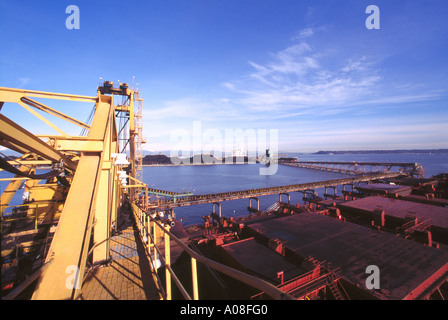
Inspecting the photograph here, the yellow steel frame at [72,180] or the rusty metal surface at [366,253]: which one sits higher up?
the yellow steel frame at [72,180]

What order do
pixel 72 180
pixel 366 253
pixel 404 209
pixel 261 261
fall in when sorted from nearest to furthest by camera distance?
pixel 72 180
pixel 366 253
pixel 261 261
pixel 404 209

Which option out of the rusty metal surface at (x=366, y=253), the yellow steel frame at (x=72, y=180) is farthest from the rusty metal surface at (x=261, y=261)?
the yellow steel frame at (x=72, y=180)

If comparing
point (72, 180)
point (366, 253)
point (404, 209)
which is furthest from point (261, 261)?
point (404, 209)

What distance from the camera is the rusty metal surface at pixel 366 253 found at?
30.1 feet

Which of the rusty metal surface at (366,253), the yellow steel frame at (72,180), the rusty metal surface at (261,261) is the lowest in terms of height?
the rusty metal surface at (261,261)

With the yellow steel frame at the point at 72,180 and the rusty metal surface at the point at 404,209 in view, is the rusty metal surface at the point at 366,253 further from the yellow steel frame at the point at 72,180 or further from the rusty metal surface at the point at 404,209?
the yellow steel frame at the point at 72,180

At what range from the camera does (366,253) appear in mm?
11531

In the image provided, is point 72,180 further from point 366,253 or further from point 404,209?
point 404,209

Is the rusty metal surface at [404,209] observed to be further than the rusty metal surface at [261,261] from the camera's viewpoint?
Yes

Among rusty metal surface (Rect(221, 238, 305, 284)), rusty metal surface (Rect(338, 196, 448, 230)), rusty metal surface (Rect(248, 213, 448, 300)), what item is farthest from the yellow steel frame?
rusty metal surface (Rect(338, 196, 448, 230))
